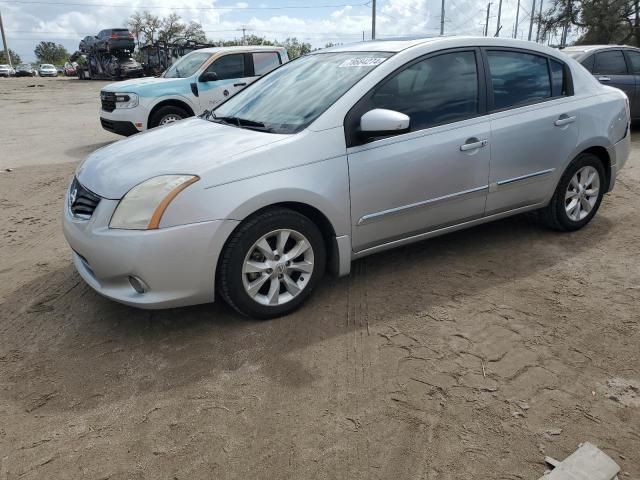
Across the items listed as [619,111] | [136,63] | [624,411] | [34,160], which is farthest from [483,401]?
[136,63]

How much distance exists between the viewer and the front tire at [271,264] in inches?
120

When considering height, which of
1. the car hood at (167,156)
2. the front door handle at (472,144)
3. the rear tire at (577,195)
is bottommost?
the rear tire at (577,195)

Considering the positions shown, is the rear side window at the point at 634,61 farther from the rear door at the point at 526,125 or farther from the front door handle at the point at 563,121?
the front door handle at the point at 563,121

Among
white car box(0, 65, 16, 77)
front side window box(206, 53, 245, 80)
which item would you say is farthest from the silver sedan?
white car box(0, 65, 16, 77)

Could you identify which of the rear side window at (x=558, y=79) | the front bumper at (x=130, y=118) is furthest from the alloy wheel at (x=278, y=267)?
the front bumper at (x=130, y=118)

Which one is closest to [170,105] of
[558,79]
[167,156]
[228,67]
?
[228,67]

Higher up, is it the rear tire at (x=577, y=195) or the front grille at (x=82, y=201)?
the front grille at (x=82, y=201)

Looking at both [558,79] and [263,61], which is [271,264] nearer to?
[558,79]

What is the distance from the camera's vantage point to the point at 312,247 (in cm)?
331

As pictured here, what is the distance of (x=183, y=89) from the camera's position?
952 centimetres

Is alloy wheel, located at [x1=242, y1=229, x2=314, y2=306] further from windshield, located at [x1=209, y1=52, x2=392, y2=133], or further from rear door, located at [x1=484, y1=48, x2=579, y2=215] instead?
rear door, located at [x1=484, y1=48, x2=579, y2=215]

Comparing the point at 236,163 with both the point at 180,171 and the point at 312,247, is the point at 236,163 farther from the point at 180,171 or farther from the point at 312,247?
the point at 312,247

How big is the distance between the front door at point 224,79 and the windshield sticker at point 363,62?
642 cm

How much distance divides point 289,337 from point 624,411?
178cm
